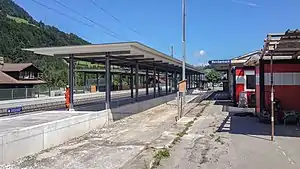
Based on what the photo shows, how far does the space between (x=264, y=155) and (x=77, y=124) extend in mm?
7441

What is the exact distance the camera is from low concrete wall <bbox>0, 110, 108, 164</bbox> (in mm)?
9047

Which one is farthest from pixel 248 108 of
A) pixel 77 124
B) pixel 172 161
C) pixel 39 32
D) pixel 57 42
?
pixel 39 32

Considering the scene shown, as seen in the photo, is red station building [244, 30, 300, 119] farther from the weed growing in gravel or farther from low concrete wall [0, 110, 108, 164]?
the weed growing in gravel

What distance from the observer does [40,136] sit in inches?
422

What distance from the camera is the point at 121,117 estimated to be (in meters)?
20.5

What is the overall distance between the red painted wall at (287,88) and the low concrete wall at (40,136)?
9070 mm

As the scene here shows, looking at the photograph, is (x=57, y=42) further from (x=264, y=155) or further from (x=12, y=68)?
(x=264, y=155)

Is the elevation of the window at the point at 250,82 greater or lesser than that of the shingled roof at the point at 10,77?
lesser

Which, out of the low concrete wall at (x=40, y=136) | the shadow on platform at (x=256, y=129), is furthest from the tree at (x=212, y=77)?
the low concrete wall at (x=40, y=136)

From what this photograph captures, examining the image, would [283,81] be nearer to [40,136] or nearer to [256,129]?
[256,129]

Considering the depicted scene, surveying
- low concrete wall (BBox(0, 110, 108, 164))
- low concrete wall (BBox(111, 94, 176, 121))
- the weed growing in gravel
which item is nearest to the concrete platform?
low concrete wall (BBox(0, 110, 108, 164))

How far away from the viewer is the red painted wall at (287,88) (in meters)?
16.8

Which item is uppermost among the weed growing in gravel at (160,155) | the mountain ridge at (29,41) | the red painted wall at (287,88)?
the mountain ridge at (29,41)

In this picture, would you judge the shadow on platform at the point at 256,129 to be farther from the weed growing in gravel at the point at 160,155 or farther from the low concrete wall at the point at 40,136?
the low concrete wall at the point at 40,136
